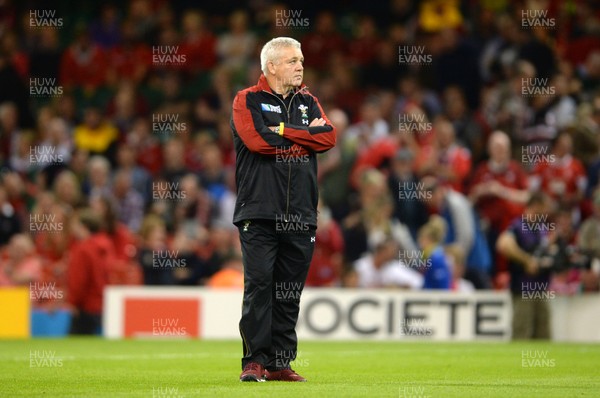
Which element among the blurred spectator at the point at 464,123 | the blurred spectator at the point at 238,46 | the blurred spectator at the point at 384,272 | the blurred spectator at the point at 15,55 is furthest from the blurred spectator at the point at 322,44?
the blurred spectator at the point at 384,272

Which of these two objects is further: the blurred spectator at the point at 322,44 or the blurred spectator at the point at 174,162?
the blurred spectator at the point at 322,44

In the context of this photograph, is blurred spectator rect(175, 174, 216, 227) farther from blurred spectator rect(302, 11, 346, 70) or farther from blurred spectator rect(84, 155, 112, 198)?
blurred spectator rect(302, 11, 346, 70)

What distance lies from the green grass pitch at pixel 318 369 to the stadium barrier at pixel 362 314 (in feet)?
2.49

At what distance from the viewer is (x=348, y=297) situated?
54.4 feet

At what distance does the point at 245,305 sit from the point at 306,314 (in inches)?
297

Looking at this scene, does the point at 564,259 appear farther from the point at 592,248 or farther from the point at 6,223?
the point at 6,223

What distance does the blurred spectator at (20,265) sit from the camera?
18.5m

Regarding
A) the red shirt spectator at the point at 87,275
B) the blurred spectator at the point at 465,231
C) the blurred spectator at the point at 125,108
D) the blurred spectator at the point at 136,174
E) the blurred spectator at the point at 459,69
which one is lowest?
the red shirt spectator at the point at 87,275

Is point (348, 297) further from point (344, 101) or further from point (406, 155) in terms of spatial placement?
point (344, 101)

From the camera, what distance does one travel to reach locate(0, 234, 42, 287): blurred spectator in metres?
18.5

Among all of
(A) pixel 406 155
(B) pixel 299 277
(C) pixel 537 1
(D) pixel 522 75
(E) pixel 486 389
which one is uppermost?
(C) pixel 537 1

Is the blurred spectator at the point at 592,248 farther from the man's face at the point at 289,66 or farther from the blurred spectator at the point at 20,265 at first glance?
the man's face at the point at 289,66

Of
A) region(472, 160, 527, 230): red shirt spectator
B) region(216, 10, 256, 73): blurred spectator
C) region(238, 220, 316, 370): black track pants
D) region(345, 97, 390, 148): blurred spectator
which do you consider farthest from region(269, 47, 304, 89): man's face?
region(216, 10, 256, 73): blurred spectator

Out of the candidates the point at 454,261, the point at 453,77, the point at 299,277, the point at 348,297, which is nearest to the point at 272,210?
the point at 299,277
